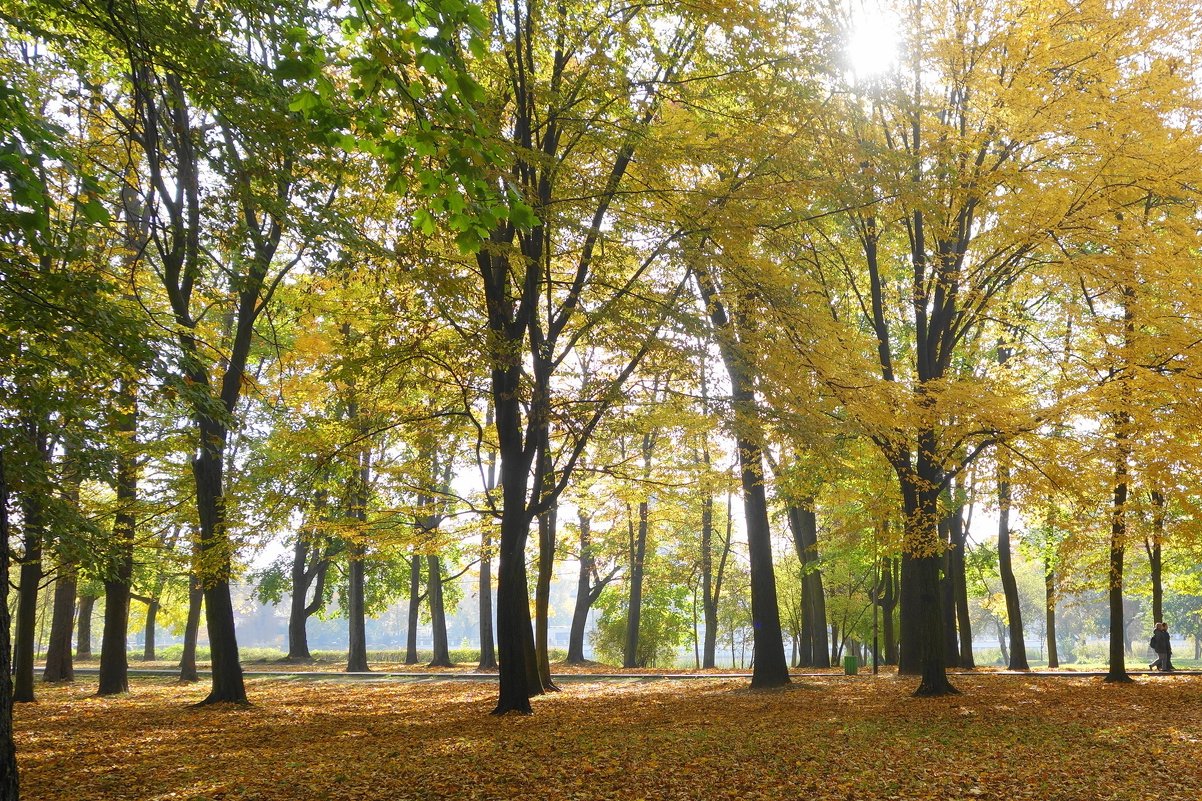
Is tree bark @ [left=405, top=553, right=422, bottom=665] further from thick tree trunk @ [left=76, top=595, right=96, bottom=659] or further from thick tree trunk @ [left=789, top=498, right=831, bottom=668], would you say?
thick tree trunk @ [left=789, top=498, right=831, bottom=668]

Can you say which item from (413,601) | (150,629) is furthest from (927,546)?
(150,629)

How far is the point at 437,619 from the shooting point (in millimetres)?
27594

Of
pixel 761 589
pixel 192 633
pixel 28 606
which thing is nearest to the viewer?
pixel 28 606

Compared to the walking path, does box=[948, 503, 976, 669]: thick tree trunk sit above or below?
above

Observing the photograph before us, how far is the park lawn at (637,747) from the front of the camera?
6.56 m

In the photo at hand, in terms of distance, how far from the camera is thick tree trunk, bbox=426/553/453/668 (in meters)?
26.8

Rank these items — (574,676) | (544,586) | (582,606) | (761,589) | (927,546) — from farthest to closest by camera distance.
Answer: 1. (582,606)
2. (574,676)
3. (544,586)
4. (761,589)
5. (927,546)

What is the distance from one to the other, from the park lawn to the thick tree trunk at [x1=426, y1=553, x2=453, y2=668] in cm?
1299

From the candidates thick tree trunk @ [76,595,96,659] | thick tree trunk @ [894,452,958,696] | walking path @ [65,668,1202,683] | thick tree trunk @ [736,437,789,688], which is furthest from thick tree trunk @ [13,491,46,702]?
thick tree trunk @ [76,595,96,659]

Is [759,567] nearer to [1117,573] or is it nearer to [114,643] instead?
[1117,573]

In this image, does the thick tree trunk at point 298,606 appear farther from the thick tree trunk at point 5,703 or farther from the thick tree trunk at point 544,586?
the thick tree trunk at point 5,703

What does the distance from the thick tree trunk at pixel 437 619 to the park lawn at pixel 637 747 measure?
12995 millimetres

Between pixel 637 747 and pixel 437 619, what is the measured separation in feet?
67.5

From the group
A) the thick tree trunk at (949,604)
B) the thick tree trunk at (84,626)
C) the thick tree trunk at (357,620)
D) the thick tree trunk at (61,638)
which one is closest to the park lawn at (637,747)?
the thick tree trunk at (949,604)
